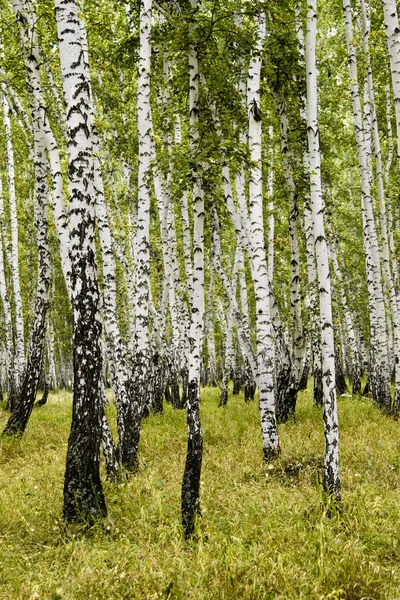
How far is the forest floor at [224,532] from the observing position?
4.30 meters

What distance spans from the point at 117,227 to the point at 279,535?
13.2 m

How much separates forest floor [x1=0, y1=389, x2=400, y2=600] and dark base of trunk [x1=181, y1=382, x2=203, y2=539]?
14 cm

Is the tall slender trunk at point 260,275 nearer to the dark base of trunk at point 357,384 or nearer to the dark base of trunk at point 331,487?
the dark base of trunk at point 331,487

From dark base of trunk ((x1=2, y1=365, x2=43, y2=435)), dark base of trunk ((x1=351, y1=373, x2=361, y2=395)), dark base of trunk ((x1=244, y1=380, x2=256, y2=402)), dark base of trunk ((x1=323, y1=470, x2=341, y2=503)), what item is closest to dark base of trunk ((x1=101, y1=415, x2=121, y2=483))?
dark base of trunk ((x1=323, y1=470, x2=341, y2=503))

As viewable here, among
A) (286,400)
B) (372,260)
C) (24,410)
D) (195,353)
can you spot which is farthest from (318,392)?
(195,353)

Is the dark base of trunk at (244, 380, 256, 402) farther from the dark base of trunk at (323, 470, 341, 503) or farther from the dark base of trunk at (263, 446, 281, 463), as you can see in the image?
the dark base of trunk at (323, 470, 341, 503)

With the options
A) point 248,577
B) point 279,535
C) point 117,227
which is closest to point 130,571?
point 248,577

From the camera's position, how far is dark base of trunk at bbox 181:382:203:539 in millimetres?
5586

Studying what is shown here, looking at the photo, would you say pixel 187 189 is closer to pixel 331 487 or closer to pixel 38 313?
pixel 331 487

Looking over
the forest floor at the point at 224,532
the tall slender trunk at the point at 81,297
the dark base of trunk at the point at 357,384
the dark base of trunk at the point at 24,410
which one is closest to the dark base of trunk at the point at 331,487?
the forest floor at the point at 224,532

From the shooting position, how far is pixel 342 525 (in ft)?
18.6

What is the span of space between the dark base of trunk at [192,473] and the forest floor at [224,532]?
0.14 m

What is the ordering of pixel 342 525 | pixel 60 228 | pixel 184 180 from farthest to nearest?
pixel 60 228, pixel 184 180, pixel 342 525

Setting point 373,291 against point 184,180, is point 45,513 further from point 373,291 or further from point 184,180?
point 373,291
